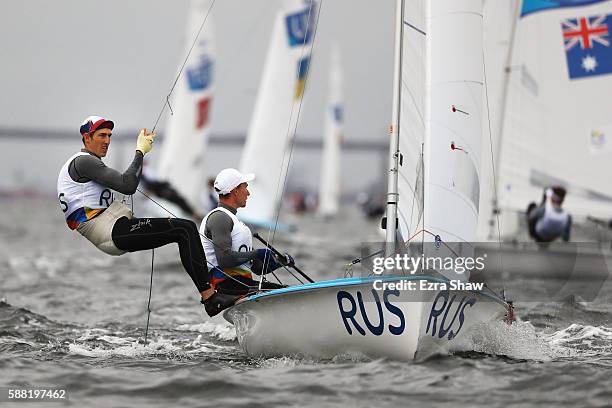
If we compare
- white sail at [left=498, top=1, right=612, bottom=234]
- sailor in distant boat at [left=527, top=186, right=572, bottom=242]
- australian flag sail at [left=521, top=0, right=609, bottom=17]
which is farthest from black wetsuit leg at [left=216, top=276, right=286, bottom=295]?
australian flag sail at [left=521, top=0, right=609, bottom=17]

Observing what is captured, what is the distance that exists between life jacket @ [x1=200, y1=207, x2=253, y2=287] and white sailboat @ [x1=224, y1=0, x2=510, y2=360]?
261mm

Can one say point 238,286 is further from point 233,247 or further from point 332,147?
point 332,147

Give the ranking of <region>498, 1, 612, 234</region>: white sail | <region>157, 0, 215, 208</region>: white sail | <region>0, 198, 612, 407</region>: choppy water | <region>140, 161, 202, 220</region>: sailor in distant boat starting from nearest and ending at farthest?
<region>0, 198, 612, 407</region>: choppy water → <region>498, 1, 612, 234</region>: white sail → <region>140, 161, 202, 220</region>: sailor in distant boat → <region>157, 0, 215, 208</region>: white sail

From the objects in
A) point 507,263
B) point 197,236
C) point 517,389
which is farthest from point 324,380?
point 507,263

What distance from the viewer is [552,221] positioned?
36.1 feet

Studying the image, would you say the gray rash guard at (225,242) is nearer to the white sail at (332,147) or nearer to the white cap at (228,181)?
the white cap at (228,181)

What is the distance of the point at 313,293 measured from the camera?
5066 mm

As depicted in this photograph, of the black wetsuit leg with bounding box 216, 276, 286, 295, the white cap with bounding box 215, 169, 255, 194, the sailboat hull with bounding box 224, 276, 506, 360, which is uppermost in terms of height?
the white cap with bounding box 215, 169, 255, 194

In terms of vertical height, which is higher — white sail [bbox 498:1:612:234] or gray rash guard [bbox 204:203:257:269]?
white sail [bbox 498:1:612:234]

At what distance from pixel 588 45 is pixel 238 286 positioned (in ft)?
22.1

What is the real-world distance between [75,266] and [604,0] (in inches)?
268

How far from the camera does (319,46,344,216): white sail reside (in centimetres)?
3844

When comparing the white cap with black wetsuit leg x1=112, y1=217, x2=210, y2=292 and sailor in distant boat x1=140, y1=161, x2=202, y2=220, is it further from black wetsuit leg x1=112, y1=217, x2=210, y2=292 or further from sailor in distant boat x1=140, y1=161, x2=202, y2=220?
sailor in distant boat x1=140, y1=161, x2=202, y2=220

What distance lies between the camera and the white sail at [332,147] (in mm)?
38438
